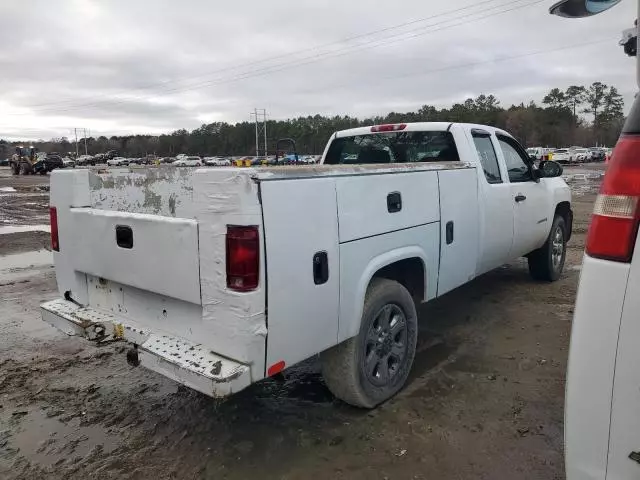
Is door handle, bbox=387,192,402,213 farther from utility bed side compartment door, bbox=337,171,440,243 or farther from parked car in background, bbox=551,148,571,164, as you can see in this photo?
parked car in background, bbox=551,148,571,164

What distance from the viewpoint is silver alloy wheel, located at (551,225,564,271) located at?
679 centimetres

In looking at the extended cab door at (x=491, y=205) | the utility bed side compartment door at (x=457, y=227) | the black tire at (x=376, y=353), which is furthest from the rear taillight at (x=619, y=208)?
the extended cab door at (x=491, y=205)

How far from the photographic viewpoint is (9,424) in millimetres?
3531

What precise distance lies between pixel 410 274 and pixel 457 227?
0.64m

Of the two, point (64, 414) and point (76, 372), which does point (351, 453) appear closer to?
point (64, 414)

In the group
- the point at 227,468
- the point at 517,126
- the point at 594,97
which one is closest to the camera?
the point at 227,468

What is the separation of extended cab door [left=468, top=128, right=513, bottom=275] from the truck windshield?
285 mm

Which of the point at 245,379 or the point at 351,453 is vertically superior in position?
the point at 245,379

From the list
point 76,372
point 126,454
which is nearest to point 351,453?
point 126,454

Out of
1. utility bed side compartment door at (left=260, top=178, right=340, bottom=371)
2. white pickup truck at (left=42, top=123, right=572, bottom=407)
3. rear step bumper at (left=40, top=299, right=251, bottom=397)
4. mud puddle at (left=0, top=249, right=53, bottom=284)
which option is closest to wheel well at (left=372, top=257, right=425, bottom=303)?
white pickup truck at (left=42, top=123, right=572, bottom=407)

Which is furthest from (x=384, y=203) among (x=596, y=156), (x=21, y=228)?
(x=596, y=156)

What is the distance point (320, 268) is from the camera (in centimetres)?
293

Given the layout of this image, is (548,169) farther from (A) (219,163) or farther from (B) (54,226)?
(A) (219,163)

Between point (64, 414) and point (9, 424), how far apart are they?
0.34 metres
